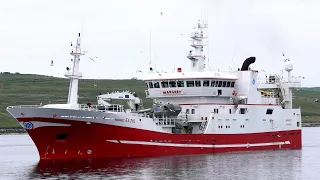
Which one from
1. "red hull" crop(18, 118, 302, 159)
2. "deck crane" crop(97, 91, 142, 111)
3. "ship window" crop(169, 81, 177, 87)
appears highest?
"ship window" crop(169, 81, 177, 87)

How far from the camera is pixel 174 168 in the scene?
43531 millimetres

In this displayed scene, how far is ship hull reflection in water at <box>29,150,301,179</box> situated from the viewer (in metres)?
40.3

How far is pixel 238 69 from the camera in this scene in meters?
58.2

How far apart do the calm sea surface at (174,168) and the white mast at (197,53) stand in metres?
9.14

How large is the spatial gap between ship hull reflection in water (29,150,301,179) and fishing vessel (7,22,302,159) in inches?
49.5

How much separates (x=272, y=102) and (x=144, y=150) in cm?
1632

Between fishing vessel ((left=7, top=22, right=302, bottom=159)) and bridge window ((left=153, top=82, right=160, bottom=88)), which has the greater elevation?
bridge window ((left=153, top=82, right=160, bottom=88))

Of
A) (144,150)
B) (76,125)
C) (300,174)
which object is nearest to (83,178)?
(76,125)

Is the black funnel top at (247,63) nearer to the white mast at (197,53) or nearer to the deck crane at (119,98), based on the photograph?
the white mast at (197,53)

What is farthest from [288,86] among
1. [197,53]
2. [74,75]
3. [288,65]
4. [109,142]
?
[74,75]

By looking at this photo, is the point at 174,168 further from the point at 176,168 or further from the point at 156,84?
the point at 156,84

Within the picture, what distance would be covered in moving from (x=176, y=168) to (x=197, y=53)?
54.8ft

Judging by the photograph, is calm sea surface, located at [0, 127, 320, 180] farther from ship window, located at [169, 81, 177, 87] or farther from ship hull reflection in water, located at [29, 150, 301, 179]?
ship window, located at [169, 81, 177, 87]

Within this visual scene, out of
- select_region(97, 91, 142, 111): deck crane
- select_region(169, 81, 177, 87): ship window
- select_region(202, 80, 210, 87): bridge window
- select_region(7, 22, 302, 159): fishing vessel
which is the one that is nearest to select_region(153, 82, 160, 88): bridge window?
select_region(7, 22, 302, 159): fishing vessel
